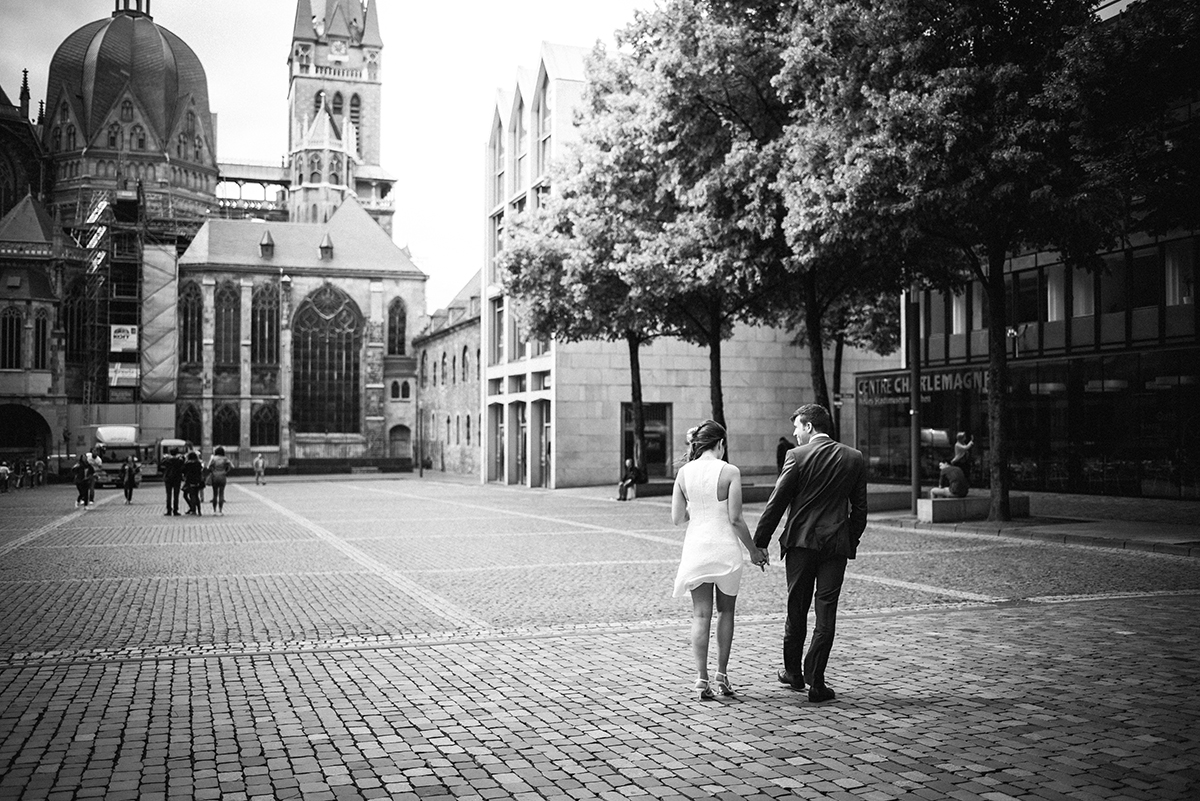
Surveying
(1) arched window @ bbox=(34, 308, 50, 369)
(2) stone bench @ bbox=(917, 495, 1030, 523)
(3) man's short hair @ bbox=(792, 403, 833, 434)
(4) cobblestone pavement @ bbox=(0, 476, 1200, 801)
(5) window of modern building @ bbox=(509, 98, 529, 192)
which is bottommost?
(4) cobblestone pavement @ bbox=(0, 476, 1200, 801)

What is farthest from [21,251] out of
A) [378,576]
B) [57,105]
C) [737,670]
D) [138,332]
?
[737,670]

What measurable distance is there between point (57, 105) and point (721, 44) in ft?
314

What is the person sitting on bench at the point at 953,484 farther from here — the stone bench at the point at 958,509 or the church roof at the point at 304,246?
the church roof at the point at 304,246

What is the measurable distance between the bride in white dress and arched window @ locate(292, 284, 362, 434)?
78.1 metres

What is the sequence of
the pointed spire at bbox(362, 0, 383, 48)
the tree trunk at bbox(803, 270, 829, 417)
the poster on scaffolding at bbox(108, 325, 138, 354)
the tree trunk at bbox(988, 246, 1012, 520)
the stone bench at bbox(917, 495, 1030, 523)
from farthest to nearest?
the pointed spire at bbox(362, 0, 383, 48) → the poster on scaffolding at bbox(108, 325, 138, 354) → the tree trunk at bbox(803, 270, 829, 417) → the stone bench at bbox(917, 495, 1030, 523) → the tree trunk at bbox(988, 246, 1012, 520)

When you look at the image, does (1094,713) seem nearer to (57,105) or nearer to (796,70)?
(796,70)

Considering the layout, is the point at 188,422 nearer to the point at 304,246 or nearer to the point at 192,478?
the point at 304,246

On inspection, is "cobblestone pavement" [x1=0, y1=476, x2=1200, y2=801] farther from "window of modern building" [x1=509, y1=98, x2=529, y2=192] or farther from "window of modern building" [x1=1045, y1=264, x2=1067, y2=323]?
"window of modern building" [x1=509, y1=98, x2=529, y2=192]

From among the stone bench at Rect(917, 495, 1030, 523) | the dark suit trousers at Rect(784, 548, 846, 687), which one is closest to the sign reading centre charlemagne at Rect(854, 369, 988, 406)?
the stone bench at Rect(917, 495, 1030, 523)

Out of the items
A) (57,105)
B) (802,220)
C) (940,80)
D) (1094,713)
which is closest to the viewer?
(1094,713)

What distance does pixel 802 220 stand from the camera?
1891cm

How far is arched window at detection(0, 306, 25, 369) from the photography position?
69.4 meters

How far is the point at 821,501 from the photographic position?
6793mm

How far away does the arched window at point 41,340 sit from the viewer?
69875 mm
